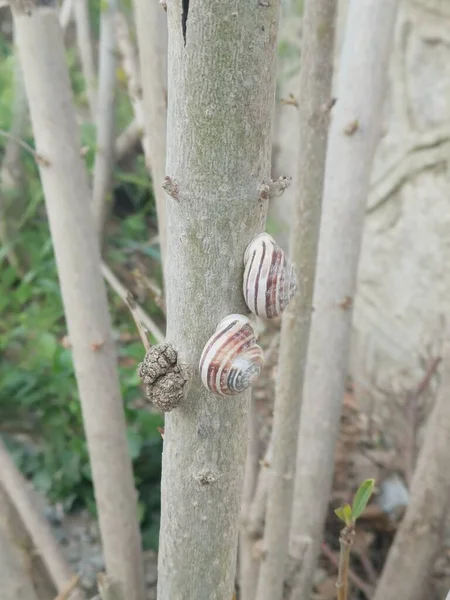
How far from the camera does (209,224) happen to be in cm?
51

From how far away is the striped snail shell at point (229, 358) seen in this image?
0.50 meters

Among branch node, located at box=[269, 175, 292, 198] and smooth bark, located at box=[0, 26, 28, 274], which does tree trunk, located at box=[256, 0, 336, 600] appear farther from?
smooth bark, located at box=[0, 26, 28, 274]

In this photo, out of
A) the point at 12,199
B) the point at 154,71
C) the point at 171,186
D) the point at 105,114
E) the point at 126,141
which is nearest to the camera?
the point at 171,186

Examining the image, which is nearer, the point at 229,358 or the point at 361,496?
the point at 229,358

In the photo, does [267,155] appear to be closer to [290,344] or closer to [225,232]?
[225,232]

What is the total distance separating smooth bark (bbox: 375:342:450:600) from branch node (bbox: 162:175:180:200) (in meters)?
0.76

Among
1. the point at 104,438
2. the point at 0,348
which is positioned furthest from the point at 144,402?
the point at 104,438

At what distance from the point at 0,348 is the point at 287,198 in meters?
1.41

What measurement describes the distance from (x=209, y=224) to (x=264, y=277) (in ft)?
0.20

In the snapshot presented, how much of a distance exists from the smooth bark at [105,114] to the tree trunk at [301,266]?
121cm

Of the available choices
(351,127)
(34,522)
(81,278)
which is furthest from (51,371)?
(351,127)

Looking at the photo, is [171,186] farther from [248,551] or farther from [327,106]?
[248,551]

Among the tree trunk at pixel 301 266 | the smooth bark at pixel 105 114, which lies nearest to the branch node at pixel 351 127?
the tree trunk at pixel 301 266

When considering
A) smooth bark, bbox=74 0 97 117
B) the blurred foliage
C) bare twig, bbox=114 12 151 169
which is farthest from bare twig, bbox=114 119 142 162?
bare twig, bbox=114 12 151 169
